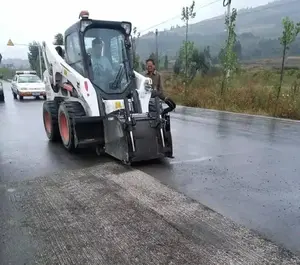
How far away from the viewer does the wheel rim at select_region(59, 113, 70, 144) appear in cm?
715

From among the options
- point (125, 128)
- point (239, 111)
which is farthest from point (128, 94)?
point (239, 111)

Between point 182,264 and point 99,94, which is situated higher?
point 99,94

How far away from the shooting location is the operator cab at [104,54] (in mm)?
6926

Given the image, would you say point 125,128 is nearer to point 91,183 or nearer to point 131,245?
point 91,183

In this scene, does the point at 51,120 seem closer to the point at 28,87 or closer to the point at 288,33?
the point at 288,33

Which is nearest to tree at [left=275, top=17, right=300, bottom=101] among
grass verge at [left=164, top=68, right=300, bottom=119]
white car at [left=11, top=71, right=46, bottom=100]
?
grass verge at [left=164, top=68, right=300, bottom=119]

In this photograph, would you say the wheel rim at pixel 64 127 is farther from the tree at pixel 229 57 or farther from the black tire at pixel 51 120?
the tree at pixel 229 57

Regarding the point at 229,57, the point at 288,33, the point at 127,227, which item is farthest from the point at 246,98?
the point at 127,227

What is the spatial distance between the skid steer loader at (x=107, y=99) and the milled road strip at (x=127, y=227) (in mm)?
1011

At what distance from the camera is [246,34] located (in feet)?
351

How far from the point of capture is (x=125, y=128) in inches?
229

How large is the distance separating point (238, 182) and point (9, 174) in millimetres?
3725

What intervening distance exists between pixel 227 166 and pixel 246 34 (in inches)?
4310

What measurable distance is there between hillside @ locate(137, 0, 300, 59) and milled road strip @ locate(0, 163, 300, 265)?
190 ft
